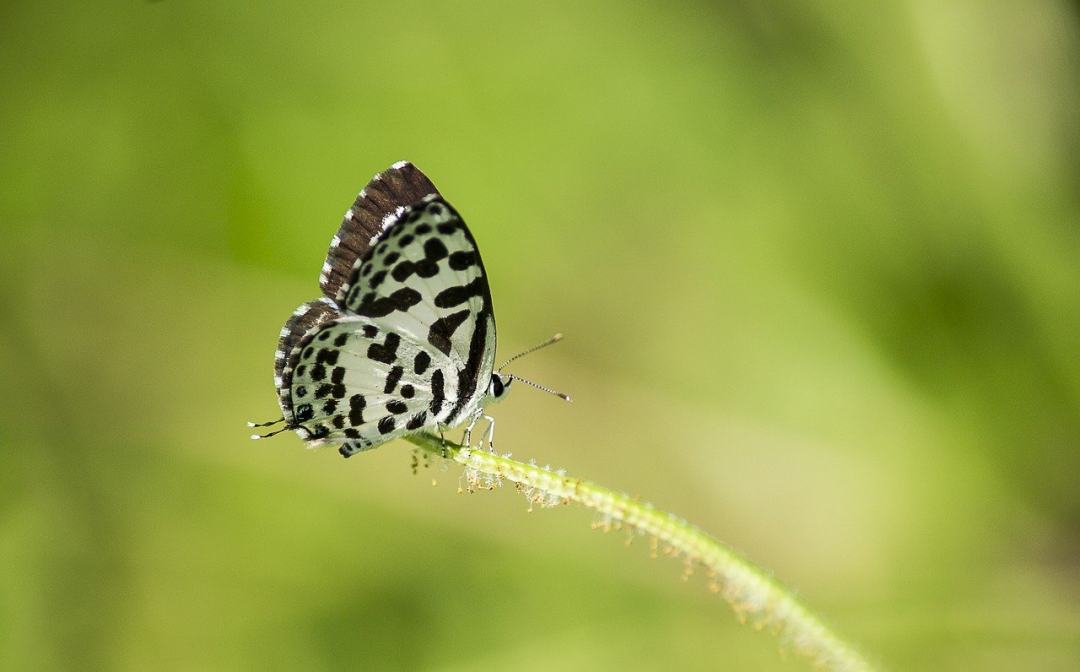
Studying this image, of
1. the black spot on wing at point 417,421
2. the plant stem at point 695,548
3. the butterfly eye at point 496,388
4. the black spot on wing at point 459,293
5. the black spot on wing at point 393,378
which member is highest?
the black spot on wing at point 459,293

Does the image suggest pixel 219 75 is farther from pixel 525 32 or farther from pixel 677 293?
pixel 677 293

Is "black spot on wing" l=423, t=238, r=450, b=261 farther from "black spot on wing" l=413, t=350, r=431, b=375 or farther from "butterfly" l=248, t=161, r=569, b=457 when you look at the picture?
"black spot on wing" l=413, t=350, r=431, b=375

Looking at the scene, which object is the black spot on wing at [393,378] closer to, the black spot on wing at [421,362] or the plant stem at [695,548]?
the black spot on wing at [421,362]

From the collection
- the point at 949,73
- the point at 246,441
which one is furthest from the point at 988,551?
the point at 246,441

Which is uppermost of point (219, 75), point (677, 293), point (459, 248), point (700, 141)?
point (700, 141)

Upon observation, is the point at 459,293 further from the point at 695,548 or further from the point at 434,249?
the point at 695,548

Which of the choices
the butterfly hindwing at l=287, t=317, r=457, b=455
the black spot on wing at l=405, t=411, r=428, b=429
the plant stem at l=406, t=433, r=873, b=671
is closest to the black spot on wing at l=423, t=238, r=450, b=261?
the butterfly hindwing at l=287, t=317, r=457, b=455

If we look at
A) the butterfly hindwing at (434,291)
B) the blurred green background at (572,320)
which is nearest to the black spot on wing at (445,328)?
the butterfly hindwing at (434,291)
